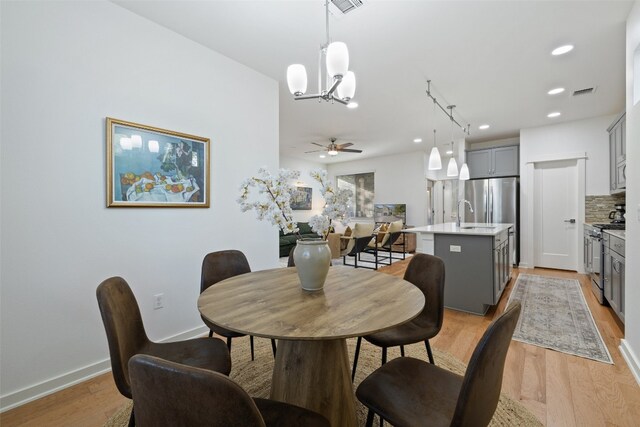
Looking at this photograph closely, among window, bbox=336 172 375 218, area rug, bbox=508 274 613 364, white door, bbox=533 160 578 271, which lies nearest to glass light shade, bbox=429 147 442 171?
area rug, bbox=508 274 613 364

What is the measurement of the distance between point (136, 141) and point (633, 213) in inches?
150

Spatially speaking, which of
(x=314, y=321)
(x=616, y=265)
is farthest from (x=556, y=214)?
(x=314, y=321)

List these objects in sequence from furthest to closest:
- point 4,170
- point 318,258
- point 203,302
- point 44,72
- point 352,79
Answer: point 352,79 → point 44,72 → point 4,170 → point 318,258 → point 203,302

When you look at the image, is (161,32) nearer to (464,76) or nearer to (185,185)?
(185,185)

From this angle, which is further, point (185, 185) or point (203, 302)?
point (185, 185)

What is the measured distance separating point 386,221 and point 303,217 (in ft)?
7.87

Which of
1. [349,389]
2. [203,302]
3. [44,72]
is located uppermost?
[44,72]

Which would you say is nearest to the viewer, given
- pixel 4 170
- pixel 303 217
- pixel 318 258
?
pixel 318 258

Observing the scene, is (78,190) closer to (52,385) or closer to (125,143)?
(125,143)

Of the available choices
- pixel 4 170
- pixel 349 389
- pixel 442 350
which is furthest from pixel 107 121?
pixel 442 350

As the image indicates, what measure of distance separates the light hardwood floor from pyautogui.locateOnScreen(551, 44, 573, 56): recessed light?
2.70 m

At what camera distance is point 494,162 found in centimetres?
580

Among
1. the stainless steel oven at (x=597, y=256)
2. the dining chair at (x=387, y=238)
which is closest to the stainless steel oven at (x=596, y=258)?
→ the stainless steel oven at (x=597, y=256)

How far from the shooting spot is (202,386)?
1.95 feet
